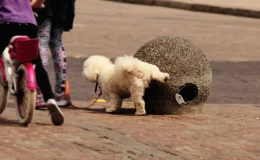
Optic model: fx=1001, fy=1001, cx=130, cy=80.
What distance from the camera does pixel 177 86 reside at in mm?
9359

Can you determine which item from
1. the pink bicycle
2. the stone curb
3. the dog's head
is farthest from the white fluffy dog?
the stone curb

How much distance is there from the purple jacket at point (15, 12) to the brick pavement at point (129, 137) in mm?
870

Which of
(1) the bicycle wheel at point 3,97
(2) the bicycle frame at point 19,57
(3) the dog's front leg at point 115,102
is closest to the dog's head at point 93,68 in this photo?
(3) the dog's front leg at point 115,102

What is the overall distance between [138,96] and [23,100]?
125 centimetres

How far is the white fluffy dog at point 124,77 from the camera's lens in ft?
29.8

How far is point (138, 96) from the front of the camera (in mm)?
9141

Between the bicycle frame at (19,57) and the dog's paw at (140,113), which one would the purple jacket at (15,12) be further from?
the dog's paw at (140,113)

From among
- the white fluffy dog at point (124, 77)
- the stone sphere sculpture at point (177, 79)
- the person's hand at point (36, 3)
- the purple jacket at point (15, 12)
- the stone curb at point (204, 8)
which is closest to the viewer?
the purple jacket at point (15, 12)

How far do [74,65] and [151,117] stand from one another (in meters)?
5.43

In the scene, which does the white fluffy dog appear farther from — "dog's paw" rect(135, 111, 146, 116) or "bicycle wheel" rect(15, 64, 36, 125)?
"bicycle wheel" rect(15, 64, 36, 125)

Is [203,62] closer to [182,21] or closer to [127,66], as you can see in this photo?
[127,66]

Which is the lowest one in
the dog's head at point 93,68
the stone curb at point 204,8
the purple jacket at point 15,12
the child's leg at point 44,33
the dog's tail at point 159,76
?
the stone curb at point 204,8

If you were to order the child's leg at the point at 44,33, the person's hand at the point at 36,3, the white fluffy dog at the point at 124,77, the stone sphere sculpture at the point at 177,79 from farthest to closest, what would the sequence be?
the child's leg at the point at 44,33, the stone sphere sculpture at the point at 177,79, the white fluffy dog at the point at 124,77, the person's hand at the point at 36,3

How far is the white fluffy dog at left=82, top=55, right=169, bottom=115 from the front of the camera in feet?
29.8
